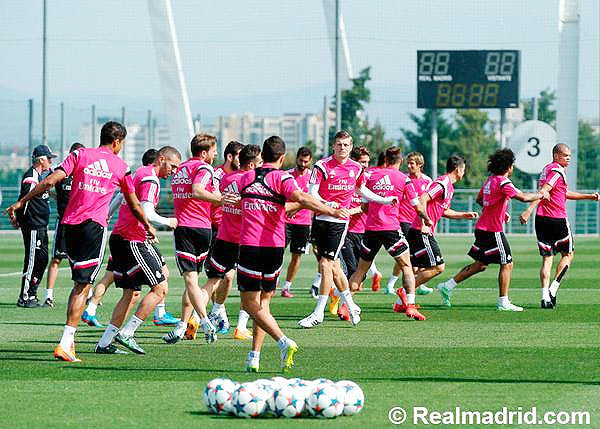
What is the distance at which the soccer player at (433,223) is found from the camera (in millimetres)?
16781

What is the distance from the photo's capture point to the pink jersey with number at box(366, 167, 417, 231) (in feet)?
52.3

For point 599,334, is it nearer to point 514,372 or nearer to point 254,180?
point 514,372

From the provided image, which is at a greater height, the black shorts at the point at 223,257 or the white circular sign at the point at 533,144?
the white circular sign at the point at 533,144

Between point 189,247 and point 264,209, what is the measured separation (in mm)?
2430

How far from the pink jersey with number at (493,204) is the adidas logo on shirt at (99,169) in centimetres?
649

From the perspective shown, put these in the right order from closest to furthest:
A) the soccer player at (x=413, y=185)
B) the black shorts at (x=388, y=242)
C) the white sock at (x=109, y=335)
Answer: the white sock at (x=109, y=335) → the black shorts at (x=388, y=242) → the soccer player at (x=413, y=185)

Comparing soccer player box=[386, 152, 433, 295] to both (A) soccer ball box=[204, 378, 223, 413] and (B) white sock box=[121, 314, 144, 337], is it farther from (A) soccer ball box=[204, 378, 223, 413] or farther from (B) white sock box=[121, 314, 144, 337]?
(A) soccer ball box=[204, 378, 223, 413]

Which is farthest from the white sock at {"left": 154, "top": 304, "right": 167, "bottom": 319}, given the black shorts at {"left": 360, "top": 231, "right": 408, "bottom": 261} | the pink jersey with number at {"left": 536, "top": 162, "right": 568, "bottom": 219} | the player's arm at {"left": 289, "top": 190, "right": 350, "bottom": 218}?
the pink jersey with number at {"left": 536, "top": 162, "right": 568, "bottom": 219}

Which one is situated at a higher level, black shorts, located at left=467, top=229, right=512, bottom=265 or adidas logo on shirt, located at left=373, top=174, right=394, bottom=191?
adidas logo on shirt, located at left=373, top=174, right=394, bottom=191

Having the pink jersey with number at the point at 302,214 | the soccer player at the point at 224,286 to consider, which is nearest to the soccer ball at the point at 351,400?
the soccer player at the point at 224,286

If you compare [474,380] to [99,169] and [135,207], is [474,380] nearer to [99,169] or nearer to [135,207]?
[135,207]

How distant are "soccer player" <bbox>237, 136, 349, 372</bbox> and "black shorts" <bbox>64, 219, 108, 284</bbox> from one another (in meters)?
1.63

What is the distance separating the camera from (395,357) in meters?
11.7

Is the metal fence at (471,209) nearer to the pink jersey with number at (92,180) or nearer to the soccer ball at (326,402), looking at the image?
the pink jersey with number at (92,180)
